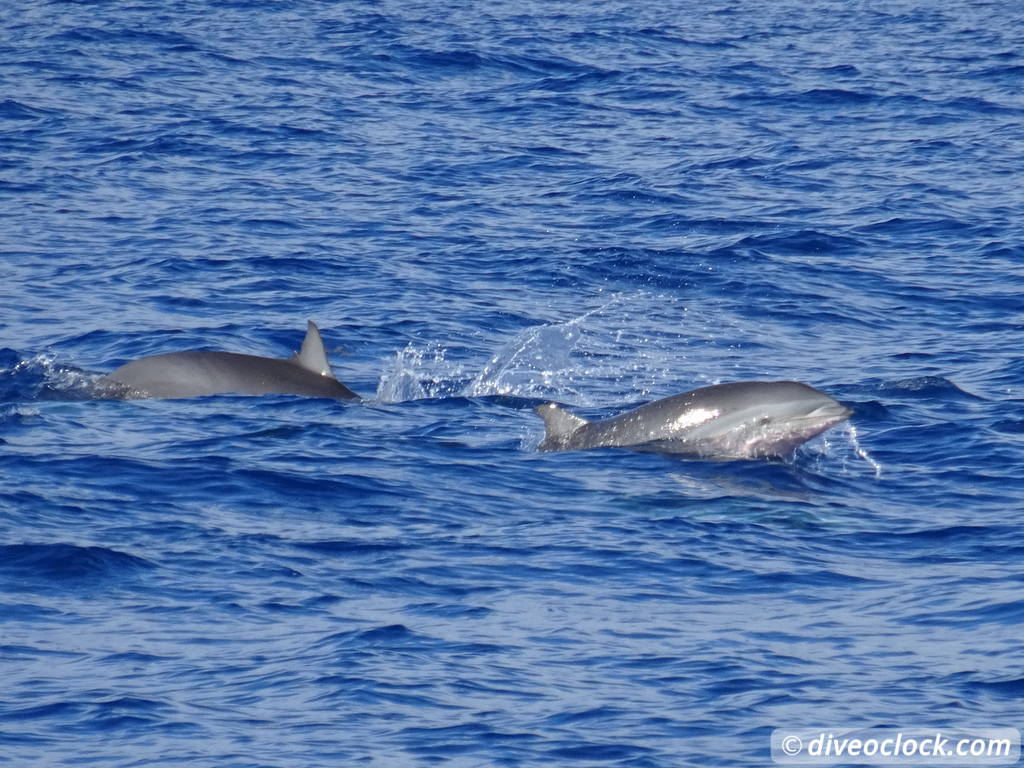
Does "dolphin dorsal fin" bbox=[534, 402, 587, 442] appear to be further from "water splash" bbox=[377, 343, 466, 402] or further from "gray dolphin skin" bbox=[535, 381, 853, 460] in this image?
"water splash" bbox=[377, 343, 466, 402]

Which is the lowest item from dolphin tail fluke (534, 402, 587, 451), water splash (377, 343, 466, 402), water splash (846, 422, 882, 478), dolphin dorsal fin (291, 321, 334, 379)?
water splash (846, 422, 882, 478)

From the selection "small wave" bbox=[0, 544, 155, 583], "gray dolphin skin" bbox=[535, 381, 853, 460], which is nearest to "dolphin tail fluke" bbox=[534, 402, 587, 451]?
"gray dolphin skin" bbox=[535, 381, 853, 460]

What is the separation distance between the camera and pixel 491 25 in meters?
50.6

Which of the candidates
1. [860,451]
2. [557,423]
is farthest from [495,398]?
[860,451]

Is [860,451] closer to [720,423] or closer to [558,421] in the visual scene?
[720,423]

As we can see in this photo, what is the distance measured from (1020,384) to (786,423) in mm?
4923

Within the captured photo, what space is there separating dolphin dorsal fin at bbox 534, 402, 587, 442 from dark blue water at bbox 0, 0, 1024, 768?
290 mm

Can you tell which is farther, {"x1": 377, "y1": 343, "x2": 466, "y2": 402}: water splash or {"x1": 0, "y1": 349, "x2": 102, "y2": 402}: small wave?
{"x1": 377, "y1": 343, "x2": 466, "y2": 402}: water splash

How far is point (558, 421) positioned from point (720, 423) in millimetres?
1626

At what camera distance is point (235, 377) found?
19.8 m

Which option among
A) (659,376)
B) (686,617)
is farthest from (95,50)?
(686,617)

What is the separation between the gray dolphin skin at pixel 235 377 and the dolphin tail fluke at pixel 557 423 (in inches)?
111

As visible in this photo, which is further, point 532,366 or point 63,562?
point 532,366

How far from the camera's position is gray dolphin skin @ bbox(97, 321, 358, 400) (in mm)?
19672
